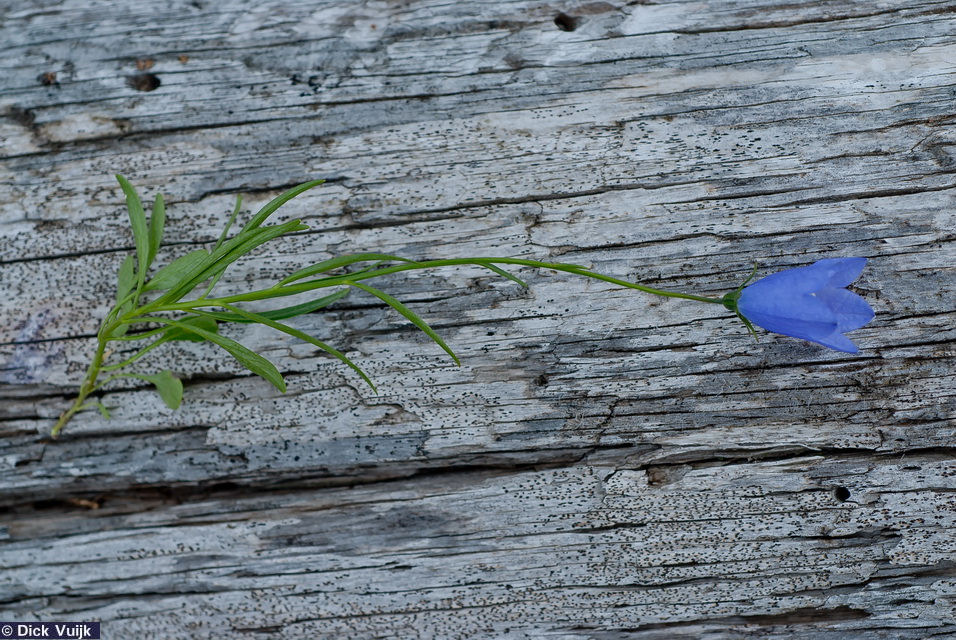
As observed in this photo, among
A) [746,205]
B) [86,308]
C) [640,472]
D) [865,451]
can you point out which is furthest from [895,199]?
[86,308]

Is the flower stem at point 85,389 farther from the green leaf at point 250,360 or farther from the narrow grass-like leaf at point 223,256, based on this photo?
the green leaf at point 250,360

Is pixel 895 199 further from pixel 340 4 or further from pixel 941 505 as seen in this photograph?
pixel 340 4

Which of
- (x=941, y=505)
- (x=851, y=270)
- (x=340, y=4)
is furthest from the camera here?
(x=340, y=4)

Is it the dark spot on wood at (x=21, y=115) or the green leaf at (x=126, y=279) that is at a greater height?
the dark spot on wood at (x=21, y=115)

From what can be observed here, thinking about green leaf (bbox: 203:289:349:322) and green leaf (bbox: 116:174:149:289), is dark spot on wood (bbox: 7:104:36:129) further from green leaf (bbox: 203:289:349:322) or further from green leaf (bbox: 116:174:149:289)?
green leaf (bbox: 203:289:349:322)

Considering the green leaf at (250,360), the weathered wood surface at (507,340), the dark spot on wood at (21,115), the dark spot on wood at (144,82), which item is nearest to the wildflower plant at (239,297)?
the green leaf at (250,360)

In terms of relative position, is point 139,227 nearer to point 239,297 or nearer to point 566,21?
point 239,297
